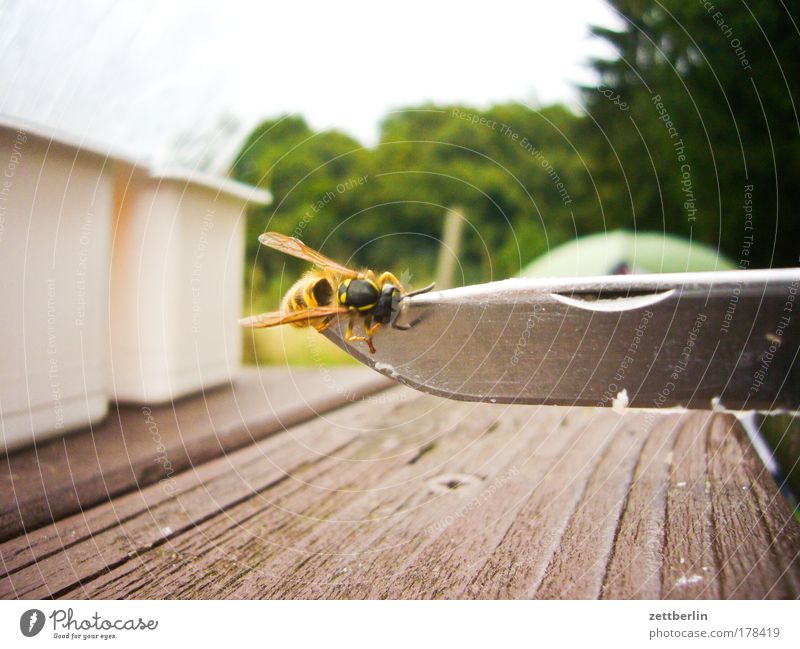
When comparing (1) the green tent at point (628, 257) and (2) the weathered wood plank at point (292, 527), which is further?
(1) the green tent at point (628, 257)

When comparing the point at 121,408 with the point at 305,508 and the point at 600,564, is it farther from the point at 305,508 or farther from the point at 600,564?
the point at 600,564

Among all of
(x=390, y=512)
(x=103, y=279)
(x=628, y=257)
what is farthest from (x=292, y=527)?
(x=628, y=257)

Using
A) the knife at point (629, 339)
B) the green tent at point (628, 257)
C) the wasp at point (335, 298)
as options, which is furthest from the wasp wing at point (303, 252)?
the green tent at point (628, 257)

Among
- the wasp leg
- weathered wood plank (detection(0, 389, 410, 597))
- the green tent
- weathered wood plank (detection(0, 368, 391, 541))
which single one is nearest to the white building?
weathered wood plank (detection(0, 368, 391, 541))

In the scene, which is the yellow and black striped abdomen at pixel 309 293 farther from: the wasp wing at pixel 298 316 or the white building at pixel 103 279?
the white building at pixel 103 279
